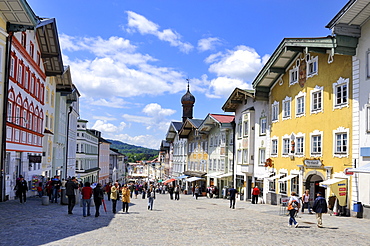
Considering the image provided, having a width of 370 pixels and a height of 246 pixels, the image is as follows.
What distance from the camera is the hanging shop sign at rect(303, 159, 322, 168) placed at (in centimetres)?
2726

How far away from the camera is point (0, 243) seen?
1181 cm

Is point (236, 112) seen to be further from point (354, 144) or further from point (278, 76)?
point (354, 144)

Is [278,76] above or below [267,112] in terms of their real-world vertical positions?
above

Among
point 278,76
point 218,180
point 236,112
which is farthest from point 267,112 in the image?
point 218,180

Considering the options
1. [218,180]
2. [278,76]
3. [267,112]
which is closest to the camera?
[278,76]

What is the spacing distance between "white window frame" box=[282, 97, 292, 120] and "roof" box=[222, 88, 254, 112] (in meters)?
5.43

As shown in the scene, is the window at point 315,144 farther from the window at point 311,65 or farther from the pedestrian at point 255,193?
the pedestrian at point 255,193

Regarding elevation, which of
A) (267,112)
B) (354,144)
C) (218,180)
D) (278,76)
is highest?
(278,76)

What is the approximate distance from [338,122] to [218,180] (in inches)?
997

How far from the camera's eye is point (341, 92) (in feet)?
83.6

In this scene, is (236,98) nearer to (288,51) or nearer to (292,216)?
(288,51)

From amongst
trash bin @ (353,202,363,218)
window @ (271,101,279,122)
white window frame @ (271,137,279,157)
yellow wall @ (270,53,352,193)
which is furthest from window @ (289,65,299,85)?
trash bin @ (353,202,363,218)

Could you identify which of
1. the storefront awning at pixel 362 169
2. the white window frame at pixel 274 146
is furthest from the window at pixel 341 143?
the white window frame at pixel 274 146

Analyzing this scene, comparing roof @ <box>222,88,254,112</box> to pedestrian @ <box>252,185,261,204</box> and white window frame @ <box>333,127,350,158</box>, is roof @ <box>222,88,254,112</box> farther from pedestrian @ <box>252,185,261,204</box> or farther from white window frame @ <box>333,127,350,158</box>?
white window frame @ <box>333,127,350,158</box>
